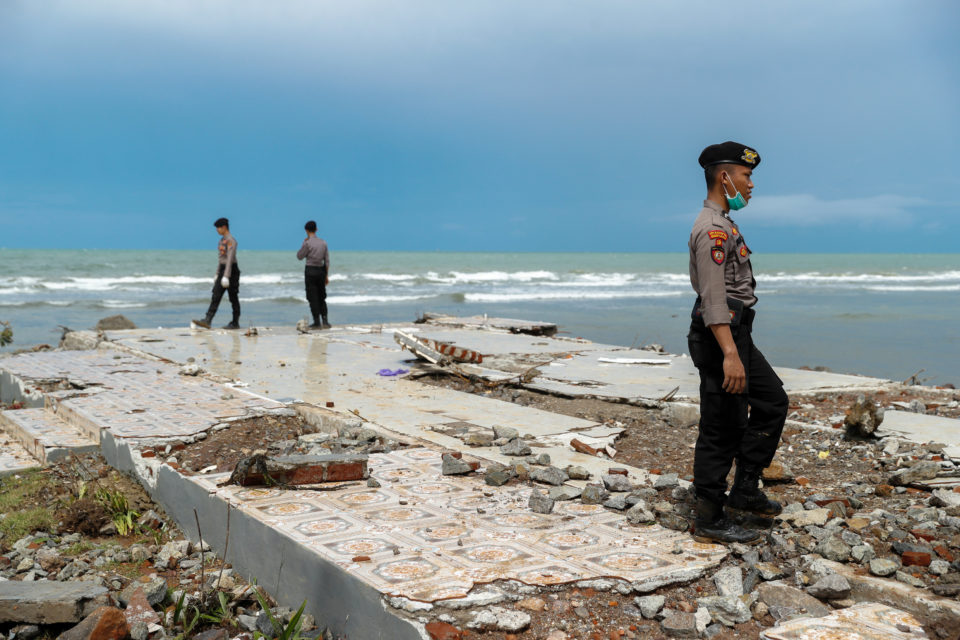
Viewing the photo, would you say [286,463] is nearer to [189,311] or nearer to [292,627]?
[292,627]

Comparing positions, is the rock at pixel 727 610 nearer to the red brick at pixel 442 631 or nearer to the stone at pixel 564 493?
the red brick at pixel 442 631

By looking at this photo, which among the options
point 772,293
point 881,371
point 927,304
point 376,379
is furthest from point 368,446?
point 772,293

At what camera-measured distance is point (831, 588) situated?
9.97 ft

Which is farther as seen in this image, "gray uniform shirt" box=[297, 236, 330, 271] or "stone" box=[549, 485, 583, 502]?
"gray uniform shirt" box=[297, 236, 330, 271]

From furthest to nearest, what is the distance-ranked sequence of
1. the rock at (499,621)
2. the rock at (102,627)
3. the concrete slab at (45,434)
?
the concrete slab at (45,434) → the rock at (102,627) → the rock at (499,621)

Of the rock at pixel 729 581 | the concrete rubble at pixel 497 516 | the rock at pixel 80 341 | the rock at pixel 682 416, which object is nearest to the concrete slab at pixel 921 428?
the concrete rubble at pixel 497 516

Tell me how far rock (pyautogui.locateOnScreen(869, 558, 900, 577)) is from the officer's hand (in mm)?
813

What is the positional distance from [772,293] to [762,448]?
3329 centimetres

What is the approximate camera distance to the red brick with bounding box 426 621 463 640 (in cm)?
267

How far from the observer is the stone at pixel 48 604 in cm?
329

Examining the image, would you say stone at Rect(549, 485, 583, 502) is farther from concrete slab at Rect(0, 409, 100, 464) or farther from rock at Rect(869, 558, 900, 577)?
concrete slab at Rect(0, 409, 100, 464)

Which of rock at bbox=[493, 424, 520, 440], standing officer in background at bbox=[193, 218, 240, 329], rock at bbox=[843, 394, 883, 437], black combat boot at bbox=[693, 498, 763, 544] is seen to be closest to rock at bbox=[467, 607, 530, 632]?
black combat boot at bbox=[693, 498, 763, 544]

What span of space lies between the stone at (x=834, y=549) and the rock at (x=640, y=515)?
0.71 metres

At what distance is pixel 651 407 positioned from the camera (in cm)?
703
